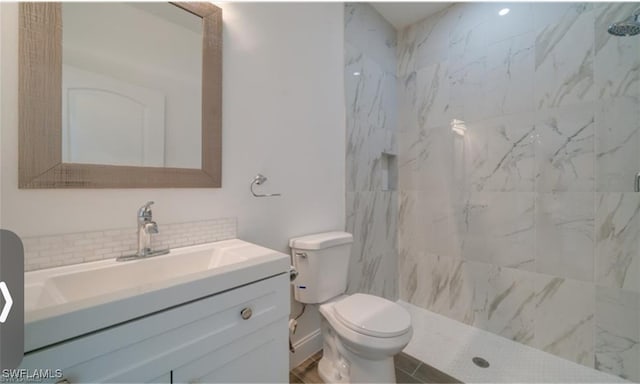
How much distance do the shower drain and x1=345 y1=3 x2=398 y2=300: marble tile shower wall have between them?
29.3 inches

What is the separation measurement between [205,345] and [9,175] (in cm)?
79

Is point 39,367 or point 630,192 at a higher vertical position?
point 630,192

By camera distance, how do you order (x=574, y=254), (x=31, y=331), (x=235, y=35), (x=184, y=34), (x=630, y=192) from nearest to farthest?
(x=31, y=331)
(x=184, y=34)
(x=235, y=35)
(x=630, y=192)
(x=574, y=254)

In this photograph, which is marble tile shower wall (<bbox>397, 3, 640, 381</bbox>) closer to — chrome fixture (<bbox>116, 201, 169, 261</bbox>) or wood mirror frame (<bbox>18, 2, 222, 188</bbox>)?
chrome fixture (<bbox>116, 201, 169, 261</bbox>)

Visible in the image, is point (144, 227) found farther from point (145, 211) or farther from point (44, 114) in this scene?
point (44, 114)

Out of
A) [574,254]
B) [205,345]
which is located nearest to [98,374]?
[205,345]

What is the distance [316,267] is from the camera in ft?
4.65

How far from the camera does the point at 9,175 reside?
2.50ft

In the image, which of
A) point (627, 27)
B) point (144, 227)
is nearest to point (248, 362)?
point (144, 227)

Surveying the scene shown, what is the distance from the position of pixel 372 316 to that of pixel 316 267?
0.38 meters

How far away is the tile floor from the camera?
4.66 ft

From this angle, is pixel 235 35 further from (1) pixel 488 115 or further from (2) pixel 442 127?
(1) pixel 488 115

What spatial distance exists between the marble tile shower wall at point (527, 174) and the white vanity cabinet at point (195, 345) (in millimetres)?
1624

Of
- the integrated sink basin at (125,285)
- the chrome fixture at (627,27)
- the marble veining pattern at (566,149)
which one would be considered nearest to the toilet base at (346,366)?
the integrated sink basin at (125,285)
